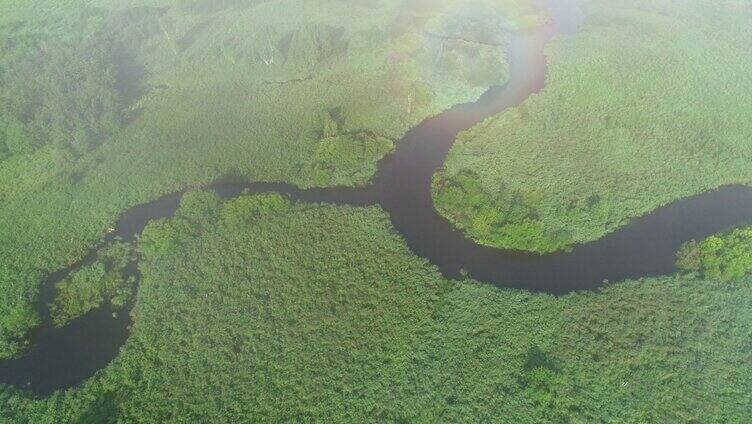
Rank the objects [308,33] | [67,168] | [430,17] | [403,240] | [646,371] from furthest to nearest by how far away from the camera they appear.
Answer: [430,17] → [308,33] → [67,168] → [403,240] → [646,371]

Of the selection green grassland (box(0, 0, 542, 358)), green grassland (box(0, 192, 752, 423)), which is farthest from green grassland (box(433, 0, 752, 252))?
green grassland (box(0, 0, 542, 358))

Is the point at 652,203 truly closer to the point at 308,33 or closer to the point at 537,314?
the point at 537,314

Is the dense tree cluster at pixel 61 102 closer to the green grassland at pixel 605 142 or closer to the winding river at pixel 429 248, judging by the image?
the winding river at pixel 429 248

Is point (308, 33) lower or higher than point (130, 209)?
higher

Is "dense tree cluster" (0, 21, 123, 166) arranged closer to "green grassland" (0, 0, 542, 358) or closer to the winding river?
"green grassland" (0, 0, 542, 358)

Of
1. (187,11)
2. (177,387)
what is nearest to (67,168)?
(177,387)

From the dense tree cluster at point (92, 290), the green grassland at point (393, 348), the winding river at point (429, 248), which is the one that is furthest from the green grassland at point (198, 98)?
the green grassland at point (393, 348)
